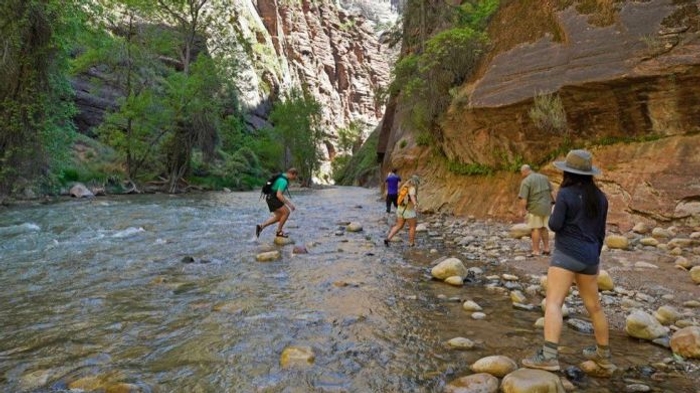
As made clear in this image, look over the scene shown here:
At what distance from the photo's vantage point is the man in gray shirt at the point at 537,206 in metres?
8.92

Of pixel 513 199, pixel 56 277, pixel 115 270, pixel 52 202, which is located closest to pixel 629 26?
pixel 513 199

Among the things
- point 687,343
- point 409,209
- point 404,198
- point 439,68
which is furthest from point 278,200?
point 439,68

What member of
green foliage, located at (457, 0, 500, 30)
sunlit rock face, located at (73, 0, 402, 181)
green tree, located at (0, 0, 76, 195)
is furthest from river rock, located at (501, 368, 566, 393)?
sunlit rock face, located at (73, 0, 402, 181)

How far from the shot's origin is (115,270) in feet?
24.6

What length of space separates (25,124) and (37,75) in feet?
7.20

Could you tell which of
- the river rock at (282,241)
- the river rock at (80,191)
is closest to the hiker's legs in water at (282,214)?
the river rock at (282,241)

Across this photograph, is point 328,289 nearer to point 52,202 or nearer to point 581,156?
point 581,156

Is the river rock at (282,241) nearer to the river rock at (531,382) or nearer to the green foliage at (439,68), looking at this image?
the river rock at (531,382)

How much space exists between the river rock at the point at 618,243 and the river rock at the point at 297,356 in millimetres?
6875

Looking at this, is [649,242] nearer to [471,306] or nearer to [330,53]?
[471,306]

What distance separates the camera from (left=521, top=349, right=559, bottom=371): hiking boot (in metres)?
3.71

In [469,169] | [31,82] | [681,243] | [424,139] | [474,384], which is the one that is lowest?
[474,384]

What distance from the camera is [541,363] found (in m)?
3.75

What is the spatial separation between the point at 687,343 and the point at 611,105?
27.7 ft
